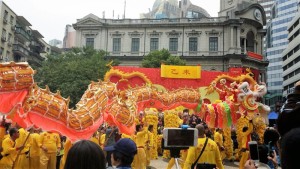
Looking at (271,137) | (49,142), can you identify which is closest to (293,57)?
(49,142)

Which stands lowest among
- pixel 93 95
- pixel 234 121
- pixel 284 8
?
pixel 234 121

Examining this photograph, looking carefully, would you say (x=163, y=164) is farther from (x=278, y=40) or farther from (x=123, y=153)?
(x=278, y=40)

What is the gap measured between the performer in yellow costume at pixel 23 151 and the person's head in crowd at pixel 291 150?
648 cm

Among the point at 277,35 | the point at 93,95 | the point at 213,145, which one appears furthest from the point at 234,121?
the point at 277,35

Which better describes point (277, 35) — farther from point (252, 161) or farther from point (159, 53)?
point (252, 161)

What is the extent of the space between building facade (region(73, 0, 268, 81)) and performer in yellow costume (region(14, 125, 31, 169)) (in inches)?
1360

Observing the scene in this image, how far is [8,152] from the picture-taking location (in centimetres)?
672

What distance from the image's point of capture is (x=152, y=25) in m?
42.4

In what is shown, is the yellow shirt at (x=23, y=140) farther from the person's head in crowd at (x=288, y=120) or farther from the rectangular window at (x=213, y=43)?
the rectangular window at (x=213, y=43)

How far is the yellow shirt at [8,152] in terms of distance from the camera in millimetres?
6686

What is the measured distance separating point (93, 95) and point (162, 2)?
57.9 meters

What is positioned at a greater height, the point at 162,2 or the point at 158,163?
the point at 162,2

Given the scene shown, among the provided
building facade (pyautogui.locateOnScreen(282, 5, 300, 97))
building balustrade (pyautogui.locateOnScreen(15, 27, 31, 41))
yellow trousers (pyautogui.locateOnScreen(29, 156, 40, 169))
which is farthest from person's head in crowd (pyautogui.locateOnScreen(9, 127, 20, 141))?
building facade (pyautogui.locateOnScreen(282, 5, 300, 97))

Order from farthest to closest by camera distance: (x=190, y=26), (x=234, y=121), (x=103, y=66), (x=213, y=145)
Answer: (x=190, y=26) < (x=103, y=66) < (x=234, y=121) < (x=213, y=145)
